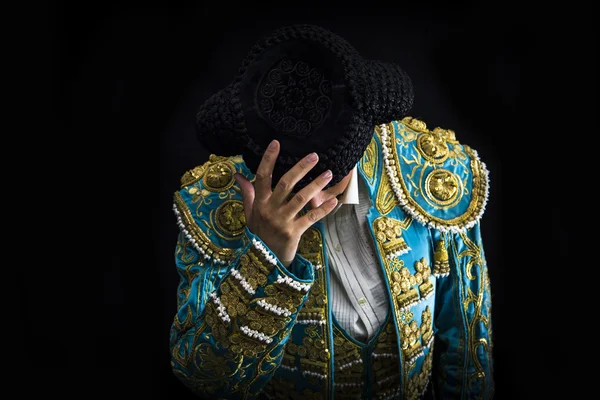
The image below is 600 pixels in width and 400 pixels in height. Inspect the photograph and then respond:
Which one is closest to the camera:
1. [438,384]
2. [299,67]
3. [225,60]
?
[299,67]

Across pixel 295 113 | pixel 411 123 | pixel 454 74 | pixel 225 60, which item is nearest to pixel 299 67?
pixel 295 113

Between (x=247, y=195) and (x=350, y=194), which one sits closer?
(x=247, y=195)

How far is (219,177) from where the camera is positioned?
165 cm

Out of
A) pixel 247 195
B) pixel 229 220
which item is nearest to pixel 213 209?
pixel 229 220

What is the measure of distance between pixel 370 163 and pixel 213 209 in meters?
0.40

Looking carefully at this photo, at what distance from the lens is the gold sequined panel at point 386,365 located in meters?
1.60

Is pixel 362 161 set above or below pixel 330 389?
above

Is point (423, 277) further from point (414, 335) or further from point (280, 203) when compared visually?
point (280, 203)

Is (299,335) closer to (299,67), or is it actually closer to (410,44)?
(299,67)

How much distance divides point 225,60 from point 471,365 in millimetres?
1064

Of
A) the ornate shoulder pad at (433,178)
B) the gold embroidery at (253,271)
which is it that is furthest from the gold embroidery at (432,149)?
the gold embroidery at (253,271)

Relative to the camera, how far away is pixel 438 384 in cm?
181

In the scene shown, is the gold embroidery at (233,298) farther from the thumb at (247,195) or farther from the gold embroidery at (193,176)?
the gold embroidery at (193,176)

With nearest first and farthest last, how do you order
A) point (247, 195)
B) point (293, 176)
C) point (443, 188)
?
1. point (293, 176)
2. point (247, 195)
3. point (443, 188)
